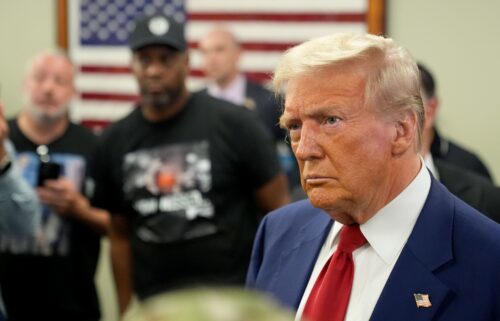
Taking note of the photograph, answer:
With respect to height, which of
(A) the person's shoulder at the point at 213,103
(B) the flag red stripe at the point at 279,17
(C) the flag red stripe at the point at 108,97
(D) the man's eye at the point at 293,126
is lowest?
(C) the flag red stripe at the point at 108,97

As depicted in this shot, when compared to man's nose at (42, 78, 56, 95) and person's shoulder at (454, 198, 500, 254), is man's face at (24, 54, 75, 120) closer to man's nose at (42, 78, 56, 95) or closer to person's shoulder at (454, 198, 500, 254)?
man's nose at (42, 78, 56, 95)

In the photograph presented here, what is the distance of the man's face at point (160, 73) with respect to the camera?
12.1 ft

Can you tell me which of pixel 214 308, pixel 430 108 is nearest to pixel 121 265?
pixel 430 108

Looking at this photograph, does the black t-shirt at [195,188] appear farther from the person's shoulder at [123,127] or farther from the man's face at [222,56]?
the man's face at [222,56]

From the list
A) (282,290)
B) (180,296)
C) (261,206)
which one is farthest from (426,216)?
(261,206)

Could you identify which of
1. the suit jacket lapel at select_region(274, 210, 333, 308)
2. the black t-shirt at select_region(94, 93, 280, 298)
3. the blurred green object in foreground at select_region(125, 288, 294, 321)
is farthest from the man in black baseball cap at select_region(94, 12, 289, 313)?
the blurred green object in foreground at select_region(125, 288, 294, 321)

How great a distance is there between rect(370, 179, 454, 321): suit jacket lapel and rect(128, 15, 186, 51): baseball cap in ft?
7.49

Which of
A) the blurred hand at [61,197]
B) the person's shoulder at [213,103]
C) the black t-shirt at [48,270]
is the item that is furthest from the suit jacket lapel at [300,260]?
the black t-shirt at [48,270]

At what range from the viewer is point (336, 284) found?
1699 millimetres

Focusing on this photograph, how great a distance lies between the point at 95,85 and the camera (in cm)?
629

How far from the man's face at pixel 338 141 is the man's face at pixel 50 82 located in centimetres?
308

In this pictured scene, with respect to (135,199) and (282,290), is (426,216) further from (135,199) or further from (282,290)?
(135,199)

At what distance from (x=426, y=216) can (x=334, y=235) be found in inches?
8.8

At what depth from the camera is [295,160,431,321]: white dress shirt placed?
1688mm
